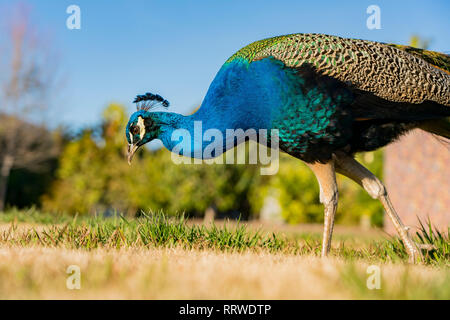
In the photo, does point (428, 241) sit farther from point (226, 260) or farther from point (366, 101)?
point (226, 260)

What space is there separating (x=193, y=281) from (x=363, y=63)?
2.41 metres

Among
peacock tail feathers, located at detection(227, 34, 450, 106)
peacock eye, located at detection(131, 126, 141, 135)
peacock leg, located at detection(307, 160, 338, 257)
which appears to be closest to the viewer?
peacock tail feathers, located at detection(227, 34, 450, 106)

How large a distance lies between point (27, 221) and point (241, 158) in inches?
312

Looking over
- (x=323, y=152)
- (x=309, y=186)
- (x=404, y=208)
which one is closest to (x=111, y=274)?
(x=323, y=152)

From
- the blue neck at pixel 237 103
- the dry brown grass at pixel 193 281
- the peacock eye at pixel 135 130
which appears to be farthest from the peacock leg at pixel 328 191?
the peacock eye at pixel 135 130

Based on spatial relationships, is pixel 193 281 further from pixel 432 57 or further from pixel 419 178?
pixel 419 178

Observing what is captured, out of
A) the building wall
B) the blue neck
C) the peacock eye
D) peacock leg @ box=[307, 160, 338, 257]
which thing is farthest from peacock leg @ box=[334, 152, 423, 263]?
the building wall

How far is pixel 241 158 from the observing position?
1319 cm

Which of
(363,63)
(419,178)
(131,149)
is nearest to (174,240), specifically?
(131,149)

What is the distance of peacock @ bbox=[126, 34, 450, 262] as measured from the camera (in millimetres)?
3414

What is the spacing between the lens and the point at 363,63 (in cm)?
362

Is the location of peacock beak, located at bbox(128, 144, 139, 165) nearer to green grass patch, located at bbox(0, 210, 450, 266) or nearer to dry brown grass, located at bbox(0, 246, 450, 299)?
green grass patch, located at bbox(0, 210, 450, 266)

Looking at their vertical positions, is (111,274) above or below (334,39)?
below

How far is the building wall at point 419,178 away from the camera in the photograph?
327 inches
